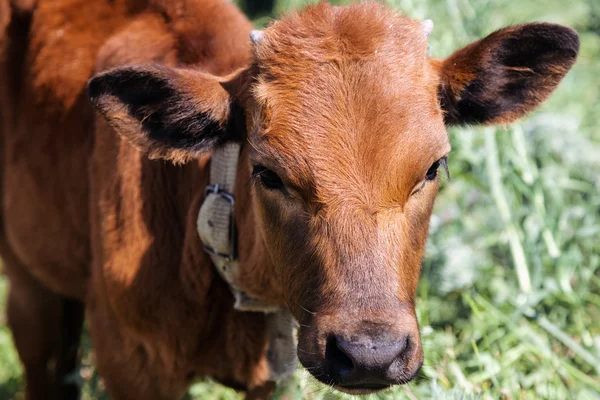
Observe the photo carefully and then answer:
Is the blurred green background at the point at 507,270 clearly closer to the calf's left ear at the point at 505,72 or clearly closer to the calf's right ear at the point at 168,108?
the calf's left ear at the point at 505,72

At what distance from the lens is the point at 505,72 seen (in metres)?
3.35

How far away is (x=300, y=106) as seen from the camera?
2.96 m

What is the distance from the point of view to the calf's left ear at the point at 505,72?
10.6 feet

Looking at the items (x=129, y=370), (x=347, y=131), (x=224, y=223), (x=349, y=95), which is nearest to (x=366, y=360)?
(x=347, y=131)

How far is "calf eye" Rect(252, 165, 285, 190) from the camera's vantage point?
3.02 meters

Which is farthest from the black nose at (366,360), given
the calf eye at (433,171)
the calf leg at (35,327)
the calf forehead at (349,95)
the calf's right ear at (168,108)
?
the calf leg at (35,327)

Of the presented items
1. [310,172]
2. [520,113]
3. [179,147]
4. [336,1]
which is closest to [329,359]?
[310,172]

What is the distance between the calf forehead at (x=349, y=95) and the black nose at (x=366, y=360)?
543 mm

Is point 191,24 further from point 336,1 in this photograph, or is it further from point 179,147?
point 336,1

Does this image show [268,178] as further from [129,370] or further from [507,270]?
[507,270]

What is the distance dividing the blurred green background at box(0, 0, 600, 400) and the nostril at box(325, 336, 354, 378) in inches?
37.9

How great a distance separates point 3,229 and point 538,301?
329 cm

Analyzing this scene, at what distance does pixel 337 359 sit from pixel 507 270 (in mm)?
3046

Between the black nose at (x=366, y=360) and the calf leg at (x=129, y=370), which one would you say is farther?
the calf leg at (x=129, y=370)
